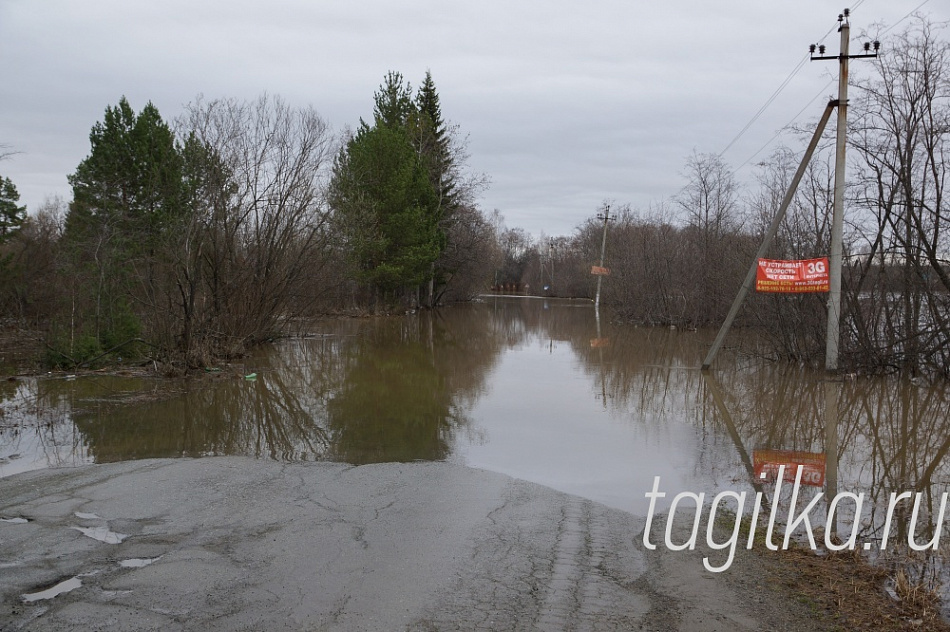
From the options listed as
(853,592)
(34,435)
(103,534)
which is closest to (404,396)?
(34,435)

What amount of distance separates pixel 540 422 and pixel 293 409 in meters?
4.28

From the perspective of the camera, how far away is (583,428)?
1142 centimetres

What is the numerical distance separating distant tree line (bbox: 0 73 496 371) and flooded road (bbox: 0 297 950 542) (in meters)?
1.86

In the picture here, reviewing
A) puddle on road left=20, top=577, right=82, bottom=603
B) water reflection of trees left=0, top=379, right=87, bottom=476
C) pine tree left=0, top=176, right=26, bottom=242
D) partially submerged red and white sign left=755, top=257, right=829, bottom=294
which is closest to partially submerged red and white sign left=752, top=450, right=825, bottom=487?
puddle on road left=20, top=577, right=82, bottom=603

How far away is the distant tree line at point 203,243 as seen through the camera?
16.6 metres

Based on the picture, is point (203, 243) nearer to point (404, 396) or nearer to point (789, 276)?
point (404, 396)

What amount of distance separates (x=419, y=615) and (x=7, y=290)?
84.7ft

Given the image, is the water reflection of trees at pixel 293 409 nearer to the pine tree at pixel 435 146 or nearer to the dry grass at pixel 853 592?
the dry grass at pixel 853 592

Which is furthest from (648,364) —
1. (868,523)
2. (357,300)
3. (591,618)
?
(357,300)

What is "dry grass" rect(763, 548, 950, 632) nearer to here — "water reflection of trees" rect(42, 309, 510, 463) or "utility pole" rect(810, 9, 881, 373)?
"water reflection of trees" rect(42, 309, 510, 463)

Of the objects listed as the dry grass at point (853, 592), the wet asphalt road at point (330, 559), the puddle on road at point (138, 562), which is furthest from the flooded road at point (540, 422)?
the puddle on road at point (138, 562)

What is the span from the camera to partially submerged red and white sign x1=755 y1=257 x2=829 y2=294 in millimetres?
16656

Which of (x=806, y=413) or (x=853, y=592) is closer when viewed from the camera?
(x=853, y=592)

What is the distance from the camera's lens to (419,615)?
14.5 ft
